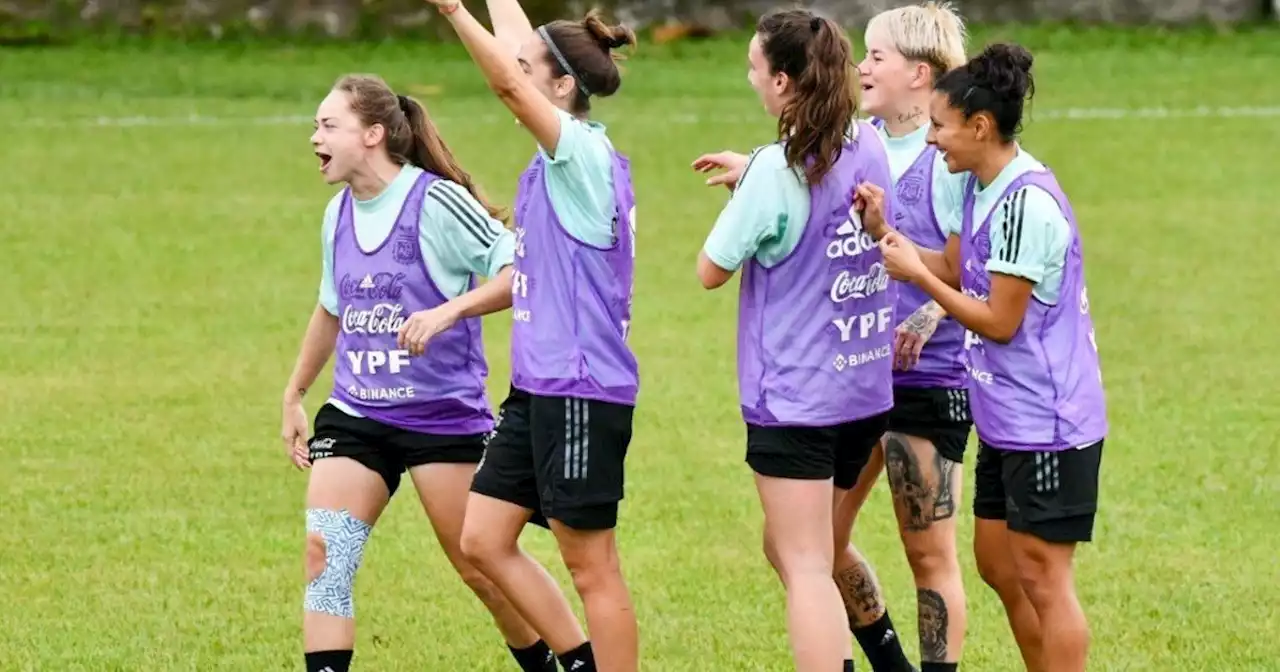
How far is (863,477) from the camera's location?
6.94 meters

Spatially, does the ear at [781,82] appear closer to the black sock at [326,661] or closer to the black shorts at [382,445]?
the black shorts at [382,445]

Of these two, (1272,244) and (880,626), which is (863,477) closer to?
(880,626)

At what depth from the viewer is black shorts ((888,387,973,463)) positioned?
22.4 feet

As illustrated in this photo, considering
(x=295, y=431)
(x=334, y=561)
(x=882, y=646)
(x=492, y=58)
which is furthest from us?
(x=882, y=646)

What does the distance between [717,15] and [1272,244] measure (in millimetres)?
9940

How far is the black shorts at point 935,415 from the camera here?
22.4 ft

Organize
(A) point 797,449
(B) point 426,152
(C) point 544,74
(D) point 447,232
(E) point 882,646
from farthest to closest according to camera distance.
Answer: (E) point 882,646 → (B) point 426,152 → (D) point 447,232 → (C) point 544,74 → (A) point 797,449

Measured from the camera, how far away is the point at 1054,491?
5945 millimetres

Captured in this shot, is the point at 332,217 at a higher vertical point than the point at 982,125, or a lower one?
lower

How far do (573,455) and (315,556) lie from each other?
2.89 ft

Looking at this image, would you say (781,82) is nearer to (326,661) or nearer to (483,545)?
(483,545)

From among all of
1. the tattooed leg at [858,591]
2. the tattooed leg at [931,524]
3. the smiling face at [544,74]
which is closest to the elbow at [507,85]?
the smiling face at [544,74]

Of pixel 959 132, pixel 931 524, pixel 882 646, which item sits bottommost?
pixel 882 646

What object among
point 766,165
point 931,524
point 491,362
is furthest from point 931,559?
point 491,362
